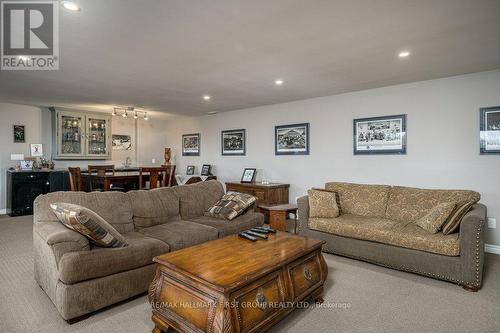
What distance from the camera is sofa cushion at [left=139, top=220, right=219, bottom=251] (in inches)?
108

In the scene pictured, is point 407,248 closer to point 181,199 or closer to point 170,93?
point 181,199

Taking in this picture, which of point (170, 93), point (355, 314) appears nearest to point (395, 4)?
point (355, 314)

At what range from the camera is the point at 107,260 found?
218cm

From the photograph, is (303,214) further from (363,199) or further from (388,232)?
(388,232)

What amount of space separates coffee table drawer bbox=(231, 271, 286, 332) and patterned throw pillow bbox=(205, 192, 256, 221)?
161 centimetres

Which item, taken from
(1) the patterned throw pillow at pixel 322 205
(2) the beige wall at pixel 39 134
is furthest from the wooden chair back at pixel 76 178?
(1) the patterned throw pillow at pixel 322 205

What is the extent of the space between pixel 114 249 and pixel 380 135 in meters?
3.97

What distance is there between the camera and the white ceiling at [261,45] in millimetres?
2088

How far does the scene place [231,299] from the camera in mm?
1640

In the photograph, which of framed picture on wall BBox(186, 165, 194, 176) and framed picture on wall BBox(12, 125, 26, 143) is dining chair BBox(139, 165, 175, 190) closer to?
framed picture on wall BBox(186, 165, 194, 176)

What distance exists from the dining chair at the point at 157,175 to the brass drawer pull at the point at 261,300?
360cm

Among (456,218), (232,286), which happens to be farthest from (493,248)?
(232,286)

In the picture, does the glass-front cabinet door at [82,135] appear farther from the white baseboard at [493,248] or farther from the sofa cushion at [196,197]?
the white baseboard at [493,248]

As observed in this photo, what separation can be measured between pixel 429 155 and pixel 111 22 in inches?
164
